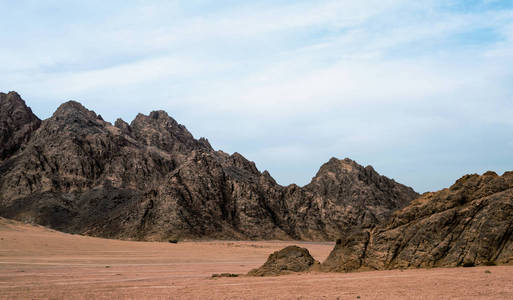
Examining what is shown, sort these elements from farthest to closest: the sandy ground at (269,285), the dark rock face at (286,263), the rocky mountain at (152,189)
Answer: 1. the rocky mountain at (152,189)
2. the dark rock face at (286,263)
3. the sandy ground at (269,285)

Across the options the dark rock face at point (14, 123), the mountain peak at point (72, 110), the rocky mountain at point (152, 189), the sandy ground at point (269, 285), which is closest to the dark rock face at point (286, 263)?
the sandy ground at point (269, 285)

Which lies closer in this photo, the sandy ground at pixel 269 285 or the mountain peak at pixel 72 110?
the sandy ground at pixel 269 285

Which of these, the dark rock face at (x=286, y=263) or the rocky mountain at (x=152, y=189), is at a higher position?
the rocky mountain at (x=152, y=189)

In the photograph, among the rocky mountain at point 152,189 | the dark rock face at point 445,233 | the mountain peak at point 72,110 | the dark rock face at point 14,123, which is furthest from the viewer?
the mountain peak at point 72,110

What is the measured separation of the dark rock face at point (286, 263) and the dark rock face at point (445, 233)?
1.31 metres

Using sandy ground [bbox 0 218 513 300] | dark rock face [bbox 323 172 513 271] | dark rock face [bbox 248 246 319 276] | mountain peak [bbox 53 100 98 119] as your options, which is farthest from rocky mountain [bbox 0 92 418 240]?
dark rock face [bbox 323 172 513 271]

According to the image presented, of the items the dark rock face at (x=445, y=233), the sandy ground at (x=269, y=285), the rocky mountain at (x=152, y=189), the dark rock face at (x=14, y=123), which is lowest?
the sandy ground at (x=269, y=285)

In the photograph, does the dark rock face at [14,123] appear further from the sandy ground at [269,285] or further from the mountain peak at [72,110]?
the sandy ground at [269,285]

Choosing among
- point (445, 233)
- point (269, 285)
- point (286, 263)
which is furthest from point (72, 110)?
point (445, 233)

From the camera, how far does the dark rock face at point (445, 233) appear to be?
21281mm

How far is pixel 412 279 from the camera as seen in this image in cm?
1856

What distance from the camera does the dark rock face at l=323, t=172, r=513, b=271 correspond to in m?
21.3

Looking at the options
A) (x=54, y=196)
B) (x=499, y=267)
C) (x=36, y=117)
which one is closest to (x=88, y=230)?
(x=54, y=196)

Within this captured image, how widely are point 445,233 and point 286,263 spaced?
796cm
